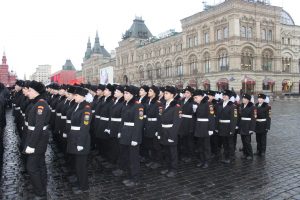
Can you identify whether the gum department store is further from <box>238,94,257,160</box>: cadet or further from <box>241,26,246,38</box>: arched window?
<box>238,94,257,160</box>: cadet

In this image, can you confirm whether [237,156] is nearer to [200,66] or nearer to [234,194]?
[234,194]

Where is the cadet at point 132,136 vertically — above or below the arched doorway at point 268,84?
below

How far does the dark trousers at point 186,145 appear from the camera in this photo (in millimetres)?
8469

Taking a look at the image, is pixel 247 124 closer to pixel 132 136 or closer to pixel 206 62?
pixel 132 136

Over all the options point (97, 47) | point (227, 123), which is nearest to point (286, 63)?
point (227, 123)

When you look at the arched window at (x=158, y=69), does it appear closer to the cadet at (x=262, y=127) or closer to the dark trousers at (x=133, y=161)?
the cadet at (x=262, y=127)

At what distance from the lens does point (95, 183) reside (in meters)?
6.32

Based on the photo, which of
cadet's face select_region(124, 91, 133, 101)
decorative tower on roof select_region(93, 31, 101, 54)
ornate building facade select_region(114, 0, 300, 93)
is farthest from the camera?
decorative tower on roof select_region(93, 31, 101, 54)

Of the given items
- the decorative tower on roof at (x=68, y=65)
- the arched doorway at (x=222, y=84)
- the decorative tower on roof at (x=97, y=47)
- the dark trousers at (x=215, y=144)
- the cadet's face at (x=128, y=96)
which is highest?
the decorative tower on roof at (x=97, y=47)

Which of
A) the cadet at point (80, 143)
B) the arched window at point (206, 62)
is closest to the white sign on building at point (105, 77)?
the arched window at point (206, 62)

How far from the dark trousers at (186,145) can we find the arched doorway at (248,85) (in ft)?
119

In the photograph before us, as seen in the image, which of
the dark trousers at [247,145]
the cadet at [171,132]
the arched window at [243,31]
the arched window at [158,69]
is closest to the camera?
the cadet at [171,132]

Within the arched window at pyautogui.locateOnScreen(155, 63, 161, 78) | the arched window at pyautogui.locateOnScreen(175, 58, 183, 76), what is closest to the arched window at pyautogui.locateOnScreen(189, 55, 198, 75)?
the arched window at pyautogui.locateOnScreen(175, 58, 183, 76)

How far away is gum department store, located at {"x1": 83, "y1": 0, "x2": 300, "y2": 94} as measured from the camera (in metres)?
43.4
